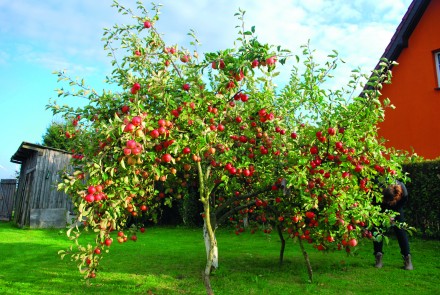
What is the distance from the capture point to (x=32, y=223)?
563 inches

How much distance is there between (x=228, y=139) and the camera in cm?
451

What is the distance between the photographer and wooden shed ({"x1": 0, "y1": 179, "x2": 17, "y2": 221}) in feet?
61.9

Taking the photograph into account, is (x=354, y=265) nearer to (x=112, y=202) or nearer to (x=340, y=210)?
(x=340, y=210)

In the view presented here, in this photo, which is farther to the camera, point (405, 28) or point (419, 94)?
point (405, 28)

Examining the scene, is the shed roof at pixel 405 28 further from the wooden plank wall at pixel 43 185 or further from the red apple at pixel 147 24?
the wooden plank wall at pixel 43 185

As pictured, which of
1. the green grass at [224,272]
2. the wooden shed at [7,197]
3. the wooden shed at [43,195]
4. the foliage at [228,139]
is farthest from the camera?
the wooden shed at [7,197]

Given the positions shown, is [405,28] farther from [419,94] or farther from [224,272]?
[224,272]

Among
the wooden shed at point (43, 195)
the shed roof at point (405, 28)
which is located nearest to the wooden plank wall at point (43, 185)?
the wooden shed at point (43, 195)

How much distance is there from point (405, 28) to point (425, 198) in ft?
20.0

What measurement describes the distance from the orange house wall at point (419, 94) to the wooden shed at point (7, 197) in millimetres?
17801

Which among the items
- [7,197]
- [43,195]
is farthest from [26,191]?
[7,197]

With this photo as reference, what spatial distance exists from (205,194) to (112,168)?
4.90 ft

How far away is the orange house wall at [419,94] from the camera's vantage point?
11.6m

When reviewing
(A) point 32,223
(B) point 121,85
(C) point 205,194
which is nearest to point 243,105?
(C) point 205,194
